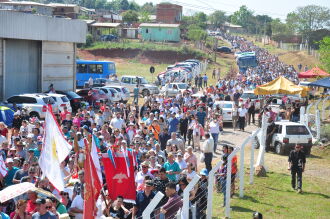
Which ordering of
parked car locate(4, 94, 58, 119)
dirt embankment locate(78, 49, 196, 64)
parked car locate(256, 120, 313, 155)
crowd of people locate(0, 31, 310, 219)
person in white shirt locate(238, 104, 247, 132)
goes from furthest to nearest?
dirt embankment locate(78, 49, 196, 64) < person in white shirt locate(238, 104, 247, 132) < parked car locate(4, 94, 58, 119) < parked car locate(256, 120, 313, 155) < crowd of people locate(0, 31, 310, 219)

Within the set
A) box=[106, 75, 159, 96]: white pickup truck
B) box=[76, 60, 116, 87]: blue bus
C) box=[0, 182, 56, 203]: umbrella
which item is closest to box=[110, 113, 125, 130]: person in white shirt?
box=[0, 182, 56, 203]: umbrella

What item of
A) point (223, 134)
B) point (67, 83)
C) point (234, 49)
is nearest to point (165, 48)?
point (234, 49)

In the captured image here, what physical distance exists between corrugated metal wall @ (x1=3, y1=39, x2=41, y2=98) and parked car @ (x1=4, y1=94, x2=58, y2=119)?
13.4ft

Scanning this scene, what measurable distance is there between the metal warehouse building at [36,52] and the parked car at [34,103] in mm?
3975

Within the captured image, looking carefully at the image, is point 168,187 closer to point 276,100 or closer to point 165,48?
point 276,100

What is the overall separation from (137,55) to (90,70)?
34.1m

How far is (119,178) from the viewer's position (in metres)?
10.1

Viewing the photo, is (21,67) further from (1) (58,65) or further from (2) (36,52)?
(1) (58,65)

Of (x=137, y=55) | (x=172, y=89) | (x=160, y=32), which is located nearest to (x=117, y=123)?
(x=172, y=89)

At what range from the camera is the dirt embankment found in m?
82.3

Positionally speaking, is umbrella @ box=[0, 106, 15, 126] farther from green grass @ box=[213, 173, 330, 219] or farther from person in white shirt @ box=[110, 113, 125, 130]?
green grass @ box=[213, 173, 330, 219]

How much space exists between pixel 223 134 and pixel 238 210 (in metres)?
14.3

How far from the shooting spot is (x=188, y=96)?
109ft

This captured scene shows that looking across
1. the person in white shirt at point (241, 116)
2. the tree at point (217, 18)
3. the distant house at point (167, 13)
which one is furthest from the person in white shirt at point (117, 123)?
the tree at point (217, 18)
